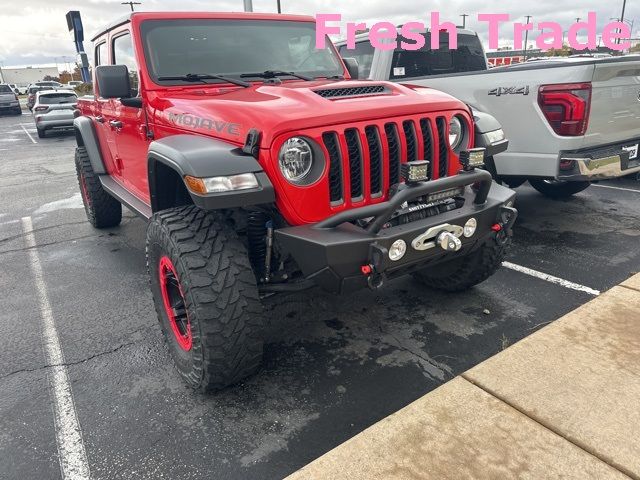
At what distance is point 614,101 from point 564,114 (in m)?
0.54

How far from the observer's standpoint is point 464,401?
2.44 m

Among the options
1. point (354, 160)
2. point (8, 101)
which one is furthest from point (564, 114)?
point (8, 101)

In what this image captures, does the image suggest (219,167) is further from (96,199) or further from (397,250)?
(96,199)

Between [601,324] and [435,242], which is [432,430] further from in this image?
[601,324]

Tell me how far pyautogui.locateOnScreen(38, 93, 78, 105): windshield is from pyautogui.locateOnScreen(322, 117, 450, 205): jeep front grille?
19355mm

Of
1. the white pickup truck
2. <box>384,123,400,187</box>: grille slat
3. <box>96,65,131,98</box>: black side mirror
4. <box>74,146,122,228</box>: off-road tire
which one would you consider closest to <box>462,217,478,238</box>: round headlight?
<box>384,123,400,187</box>: grille slat

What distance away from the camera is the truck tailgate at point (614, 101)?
4105 mm

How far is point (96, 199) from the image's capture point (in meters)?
5.64

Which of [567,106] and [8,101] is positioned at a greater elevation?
[567,106]

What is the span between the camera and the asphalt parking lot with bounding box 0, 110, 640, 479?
2.40 m

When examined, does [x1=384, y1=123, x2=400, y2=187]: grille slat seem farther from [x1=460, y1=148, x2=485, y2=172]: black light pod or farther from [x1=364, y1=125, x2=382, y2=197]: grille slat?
[x1=460, y1=148, x2=485, y2=172]: black light pod

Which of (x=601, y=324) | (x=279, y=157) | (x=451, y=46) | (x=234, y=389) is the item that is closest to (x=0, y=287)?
(x=234, y=389)

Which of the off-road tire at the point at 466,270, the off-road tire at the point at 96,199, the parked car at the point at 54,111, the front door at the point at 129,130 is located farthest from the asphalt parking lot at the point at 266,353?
the parked car at the point at 54,111

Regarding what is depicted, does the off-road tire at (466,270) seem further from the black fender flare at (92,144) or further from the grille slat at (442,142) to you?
the black fender flare at (92,144)
